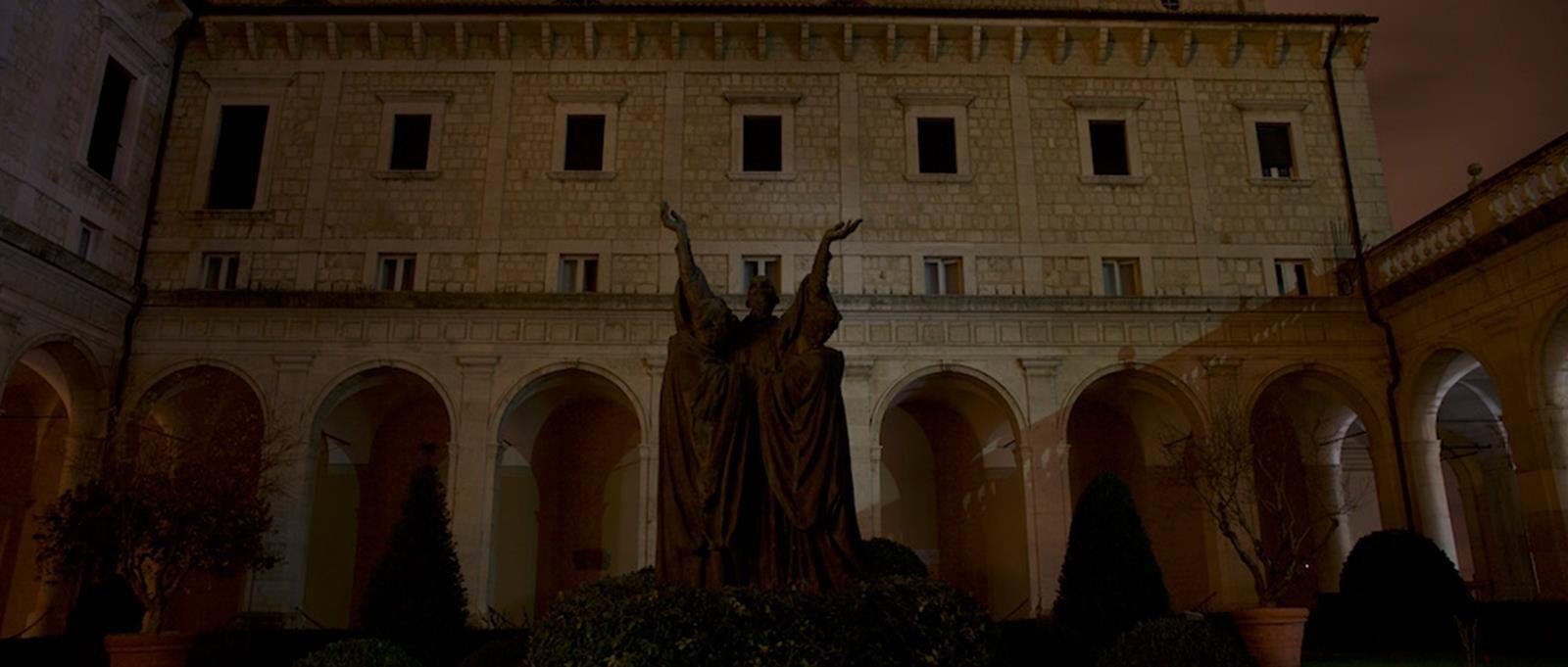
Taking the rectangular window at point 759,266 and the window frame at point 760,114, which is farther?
the window frame at point 760,114

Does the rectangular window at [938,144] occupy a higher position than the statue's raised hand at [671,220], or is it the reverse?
the rectangular window at [938,144]

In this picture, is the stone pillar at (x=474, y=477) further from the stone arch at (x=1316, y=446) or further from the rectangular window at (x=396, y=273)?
the stone arch at (x=1316, y=446)

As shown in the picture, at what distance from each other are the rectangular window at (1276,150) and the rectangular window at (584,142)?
13.7 m

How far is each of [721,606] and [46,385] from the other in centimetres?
2102

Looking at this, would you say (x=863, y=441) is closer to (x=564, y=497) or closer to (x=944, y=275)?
(x=944, y=275)

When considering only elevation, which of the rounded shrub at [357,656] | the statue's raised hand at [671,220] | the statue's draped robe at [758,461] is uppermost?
the statue's raised hand at [671,220]

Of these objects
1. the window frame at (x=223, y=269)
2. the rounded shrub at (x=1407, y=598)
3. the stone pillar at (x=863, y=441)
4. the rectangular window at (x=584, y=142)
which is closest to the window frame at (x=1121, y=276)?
the stone pillar at (x=863, y=441)

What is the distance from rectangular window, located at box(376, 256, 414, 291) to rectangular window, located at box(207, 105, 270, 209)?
3.08 metres

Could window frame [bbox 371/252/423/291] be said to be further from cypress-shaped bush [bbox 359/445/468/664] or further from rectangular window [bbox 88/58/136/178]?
cypress-shaped bush [bbox 359/445/468/664]

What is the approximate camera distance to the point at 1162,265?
2023cm

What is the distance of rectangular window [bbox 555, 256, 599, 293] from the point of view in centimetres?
2002

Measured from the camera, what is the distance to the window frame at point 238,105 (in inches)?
803

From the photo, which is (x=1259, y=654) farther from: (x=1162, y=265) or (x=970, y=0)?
(x=970, y=0)

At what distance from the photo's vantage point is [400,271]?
1995cm
